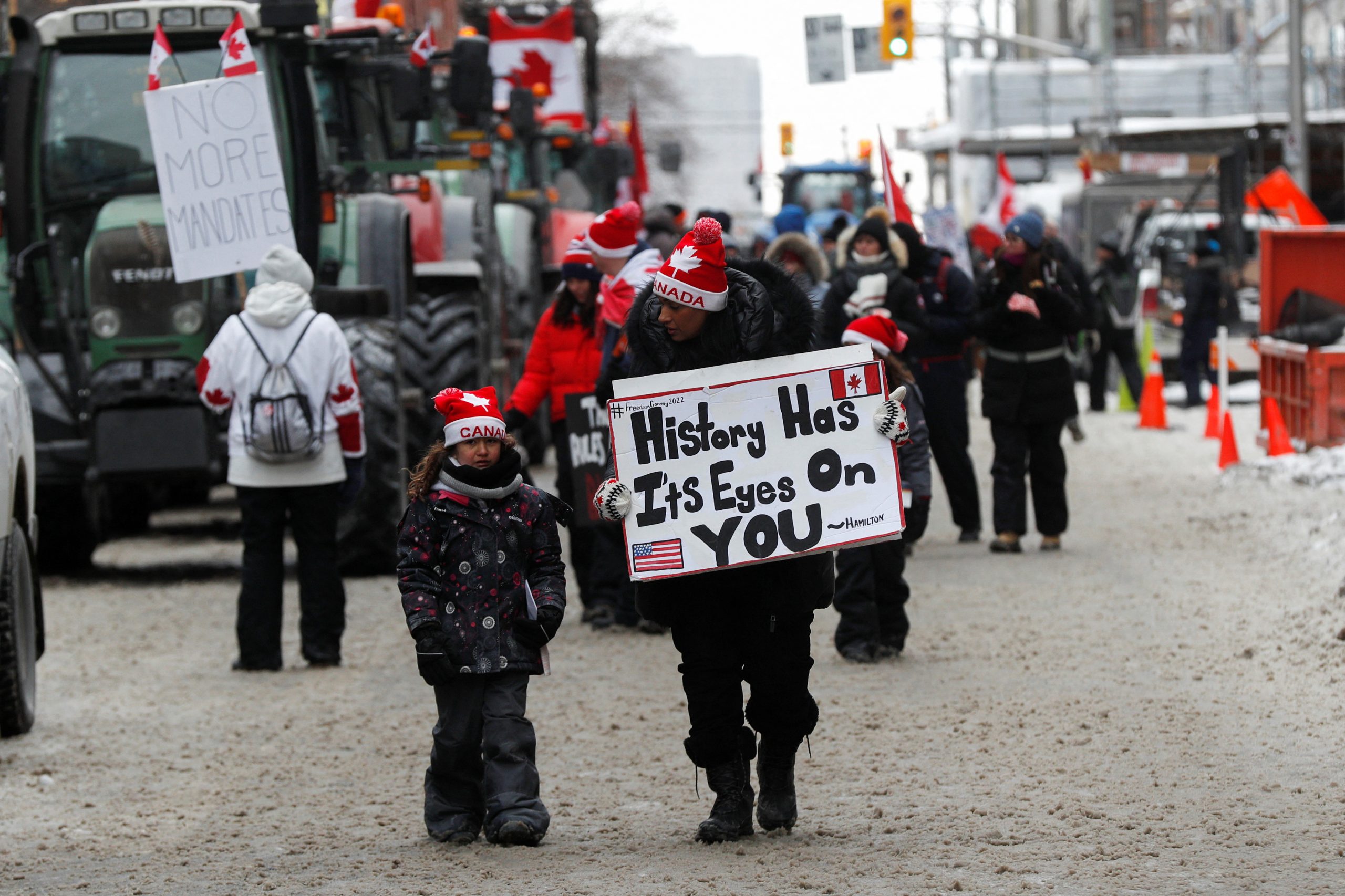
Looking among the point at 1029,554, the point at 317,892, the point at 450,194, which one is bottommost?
the point at 1029,554

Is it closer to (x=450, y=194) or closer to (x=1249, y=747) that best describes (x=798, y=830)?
(x=1249, y=747)

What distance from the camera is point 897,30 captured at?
23.0 m

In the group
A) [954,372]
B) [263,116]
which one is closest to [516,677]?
[263,116]

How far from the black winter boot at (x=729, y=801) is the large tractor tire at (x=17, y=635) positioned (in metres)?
3.09

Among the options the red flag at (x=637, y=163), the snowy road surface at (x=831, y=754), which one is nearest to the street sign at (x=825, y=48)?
the red flag at (x=637, y=163)

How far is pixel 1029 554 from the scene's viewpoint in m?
12.3

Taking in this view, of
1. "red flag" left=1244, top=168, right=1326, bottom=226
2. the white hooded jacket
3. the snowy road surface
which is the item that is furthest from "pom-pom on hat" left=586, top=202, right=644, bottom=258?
"red flag" left=1244, top=168, right=1326, bottom=226

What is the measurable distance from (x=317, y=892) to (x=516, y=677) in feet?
2.97

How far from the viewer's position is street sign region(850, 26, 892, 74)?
20844 mm

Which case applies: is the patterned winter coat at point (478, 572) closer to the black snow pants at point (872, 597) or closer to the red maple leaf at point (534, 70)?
the black snow pants at point (872, 597)

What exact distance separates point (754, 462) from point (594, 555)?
4394 millimetres

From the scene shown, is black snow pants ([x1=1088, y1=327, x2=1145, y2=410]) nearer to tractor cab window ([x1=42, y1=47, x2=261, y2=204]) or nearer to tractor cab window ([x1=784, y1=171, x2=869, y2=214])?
tractor cab window ([x1=42, y1=47, x2=261, y2=204])

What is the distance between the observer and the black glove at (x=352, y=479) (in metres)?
9.57

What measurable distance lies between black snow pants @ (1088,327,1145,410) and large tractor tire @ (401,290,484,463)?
1008 centimetres
